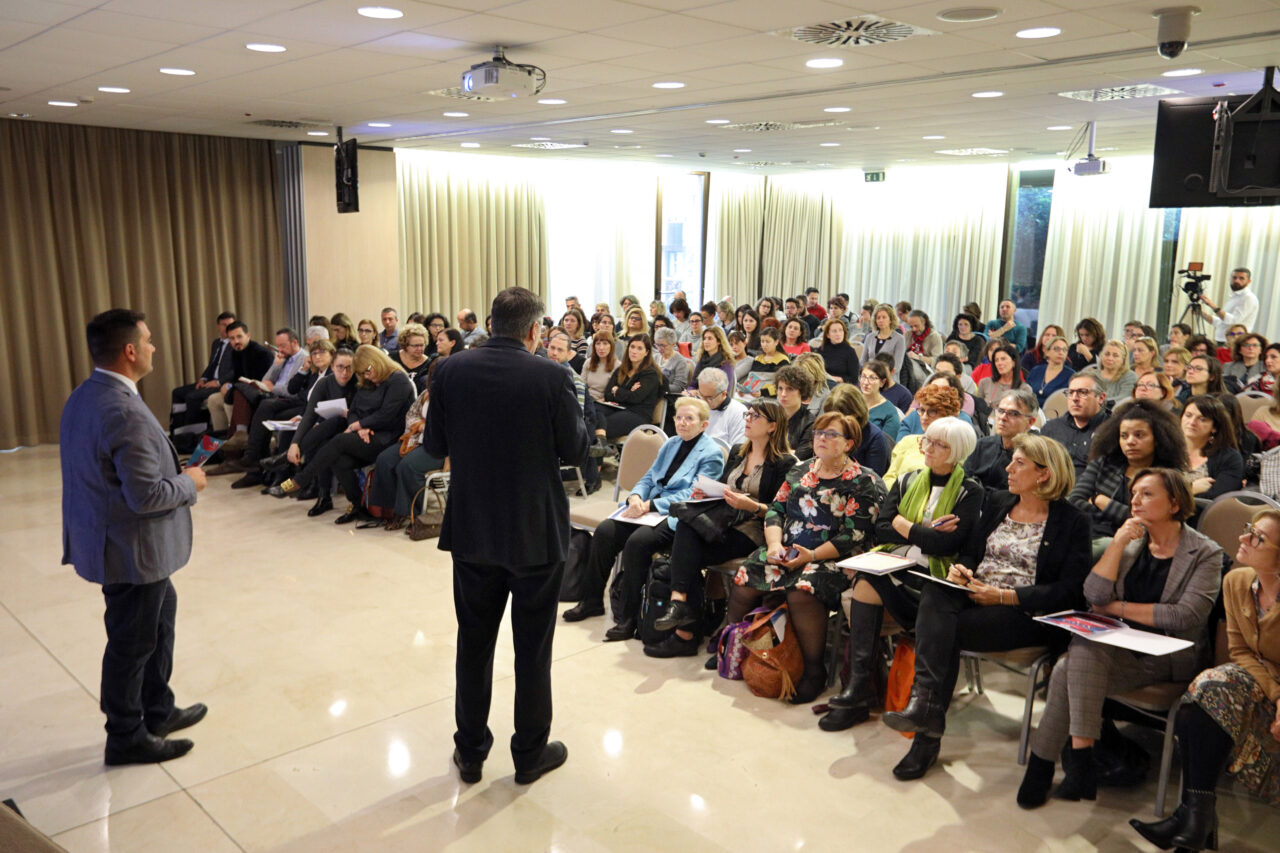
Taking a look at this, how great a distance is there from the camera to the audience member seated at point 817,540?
4.00 meters

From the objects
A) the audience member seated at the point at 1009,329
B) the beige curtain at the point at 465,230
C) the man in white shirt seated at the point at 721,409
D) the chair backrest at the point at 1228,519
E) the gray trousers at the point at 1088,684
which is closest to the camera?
the gray trousers at the point at 1088,684

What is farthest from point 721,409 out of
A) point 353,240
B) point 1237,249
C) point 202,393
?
point 1237,249

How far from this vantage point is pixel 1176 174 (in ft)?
19.0

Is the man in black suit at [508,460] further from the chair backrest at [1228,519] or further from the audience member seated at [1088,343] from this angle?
the audience member seated at [1088,343]

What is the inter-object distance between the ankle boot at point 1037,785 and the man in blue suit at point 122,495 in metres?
2.95

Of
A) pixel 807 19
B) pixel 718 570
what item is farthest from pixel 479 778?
pixel 807 19

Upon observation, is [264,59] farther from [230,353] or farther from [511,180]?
[511,180]

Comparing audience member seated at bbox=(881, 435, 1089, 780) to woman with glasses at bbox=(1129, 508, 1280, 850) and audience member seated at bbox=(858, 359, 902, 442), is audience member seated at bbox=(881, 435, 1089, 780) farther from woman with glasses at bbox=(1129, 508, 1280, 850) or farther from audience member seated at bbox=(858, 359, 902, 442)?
audience member seated at bbox=(858, 359, 902, 442)

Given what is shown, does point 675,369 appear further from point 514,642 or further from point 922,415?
point 514,642

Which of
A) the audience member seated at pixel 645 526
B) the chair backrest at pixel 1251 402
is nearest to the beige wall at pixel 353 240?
the audience member seated at pixel 645 526

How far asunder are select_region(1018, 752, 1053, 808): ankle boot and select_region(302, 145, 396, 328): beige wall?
8946 mm

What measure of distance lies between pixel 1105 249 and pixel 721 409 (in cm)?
948

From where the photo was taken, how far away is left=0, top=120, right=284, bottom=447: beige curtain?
900 centimetres

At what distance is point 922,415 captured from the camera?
16.2 feet
